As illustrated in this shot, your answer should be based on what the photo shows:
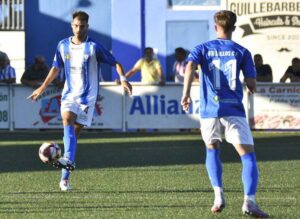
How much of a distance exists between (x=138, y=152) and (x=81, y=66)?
5.90 meters

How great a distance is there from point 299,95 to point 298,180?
10.1m

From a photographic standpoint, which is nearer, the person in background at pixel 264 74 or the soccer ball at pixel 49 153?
the soccer ball at pixel 49 153

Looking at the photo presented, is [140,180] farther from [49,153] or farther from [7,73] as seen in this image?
[7,73]

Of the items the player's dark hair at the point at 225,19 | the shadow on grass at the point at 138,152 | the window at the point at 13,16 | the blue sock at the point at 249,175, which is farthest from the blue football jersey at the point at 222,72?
the window at the point at 13,16

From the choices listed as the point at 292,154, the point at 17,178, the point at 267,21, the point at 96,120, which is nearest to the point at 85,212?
the point at 17,178

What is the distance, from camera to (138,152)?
57.4 feet

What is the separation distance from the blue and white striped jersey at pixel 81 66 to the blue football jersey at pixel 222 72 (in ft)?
8.76

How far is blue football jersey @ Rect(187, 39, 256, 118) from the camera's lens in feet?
30.5

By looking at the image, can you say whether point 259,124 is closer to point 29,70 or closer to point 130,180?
point 29,70

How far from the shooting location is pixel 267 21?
26.1 m

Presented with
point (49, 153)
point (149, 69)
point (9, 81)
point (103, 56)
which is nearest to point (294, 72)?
point (149, 69)

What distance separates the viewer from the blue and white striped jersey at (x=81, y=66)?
1176cm

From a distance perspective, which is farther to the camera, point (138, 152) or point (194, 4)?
point (194, 4)

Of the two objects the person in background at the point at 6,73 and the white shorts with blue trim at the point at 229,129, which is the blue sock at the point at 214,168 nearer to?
the white shorts with blue trim at the point at 229,129
